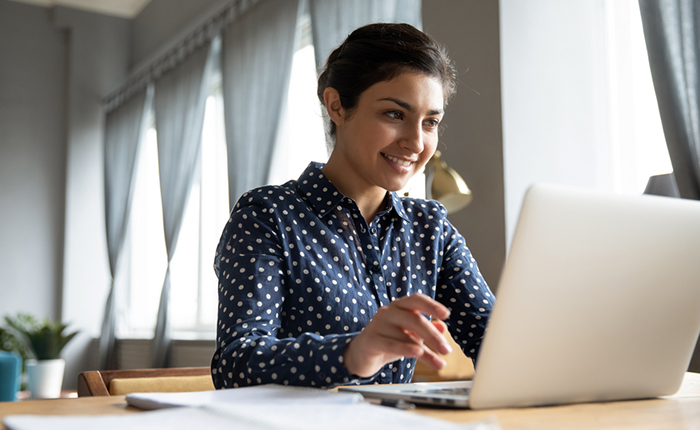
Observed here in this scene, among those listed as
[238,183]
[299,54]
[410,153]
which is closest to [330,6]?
[299,54]

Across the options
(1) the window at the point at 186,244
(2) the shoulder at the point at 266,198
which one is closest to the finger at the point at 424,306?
(2) the shoulder at the point at 266,198

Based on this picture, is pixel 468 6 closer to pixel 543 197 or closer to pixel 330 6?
pixel 330 6

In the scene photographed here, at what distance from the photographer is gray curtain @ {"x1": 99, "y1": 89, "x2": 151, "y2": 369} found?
5.20 metres

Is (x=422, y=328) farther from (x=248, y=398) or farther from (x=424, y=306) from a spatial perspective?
(x=248, y=398)

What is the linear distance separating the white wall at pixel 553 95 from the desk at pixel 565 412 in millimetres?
1612

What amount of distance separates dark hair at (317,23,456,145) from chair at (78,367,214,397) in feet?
2.09

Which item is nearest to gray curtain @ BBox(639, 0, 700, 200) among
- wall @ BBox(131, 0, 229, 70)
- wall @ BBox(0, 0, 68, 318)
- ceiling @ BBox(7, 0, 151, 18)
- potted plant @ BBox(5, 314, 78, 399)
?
wall @ BBox(131, 0, 229, 70)

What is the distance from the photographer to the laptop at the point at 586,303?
24.5 inches

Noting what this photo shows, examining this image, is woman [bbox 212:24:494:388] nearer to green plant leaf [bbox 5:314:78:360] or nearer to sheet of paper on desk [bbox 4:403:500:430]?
sheet of paper on desk [bbox 4:403:500:430]

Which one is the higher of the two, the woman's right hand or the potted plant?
the woman's right hand

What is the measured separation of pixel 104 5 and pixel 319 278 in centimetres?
528

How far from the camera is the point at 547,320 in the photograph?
65 centimetres

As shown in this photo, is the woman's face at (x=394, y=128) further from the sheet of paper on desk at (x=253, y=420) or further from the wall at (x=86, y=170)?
the wall at (x=86, y=170)

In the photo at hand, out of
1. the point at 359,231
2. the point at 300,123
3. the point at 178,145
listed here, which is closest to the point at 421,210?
the point at 359,231
